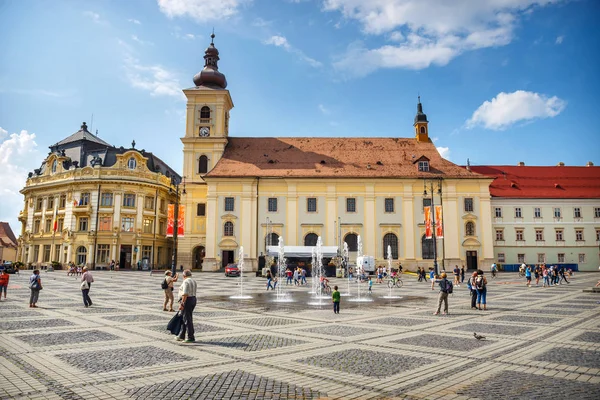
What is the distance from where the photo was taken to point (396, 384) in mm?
7012

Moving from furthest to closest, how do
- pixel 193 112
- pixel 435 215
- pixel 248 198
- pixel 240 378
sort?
1. pixel 193 112
2. pixel 248 198
3. pixel 435 215
4. pixel 240 378

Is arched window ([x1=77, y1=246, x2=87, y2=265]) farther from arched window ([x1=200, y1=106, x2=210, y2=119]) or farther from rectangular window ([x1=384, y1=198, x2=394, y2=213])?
rectangular window ([x1=384, y1=198, x2=394, y2=213])

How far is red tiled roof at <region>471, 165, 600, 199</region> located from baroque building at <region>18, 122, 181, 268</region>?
150ft

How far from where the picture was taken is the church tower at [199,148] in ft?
178

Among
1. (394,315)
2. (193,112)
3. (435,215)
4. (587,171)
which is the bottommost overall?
(394,315)

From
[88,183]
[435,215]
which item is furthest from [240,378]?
[88,183]

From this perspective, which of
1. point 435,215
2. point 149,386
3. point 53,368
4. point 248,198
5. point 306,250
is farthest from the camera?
point 248,198

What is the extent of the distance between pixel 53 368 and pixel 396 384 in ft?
19.5

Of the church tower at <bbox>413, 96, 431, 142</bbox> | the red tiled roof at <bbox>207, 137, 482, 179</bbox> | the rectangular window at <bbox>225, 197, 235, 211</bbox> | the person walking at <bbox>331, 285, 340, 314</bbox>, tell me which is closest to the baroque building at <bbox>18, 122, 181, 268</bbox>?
the red tiled roof at <bbox>207, 137, 482, 179</bbox>

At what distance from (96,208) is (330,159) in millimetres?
31402

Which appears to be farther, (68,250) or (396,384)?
(68,250)

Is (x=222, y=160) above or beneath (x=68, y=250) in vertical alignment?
above

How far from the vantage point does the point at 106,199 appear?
58.6 meters

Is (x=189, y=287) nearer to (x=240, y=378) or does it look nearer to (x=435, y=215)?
(x=240, y=378)
